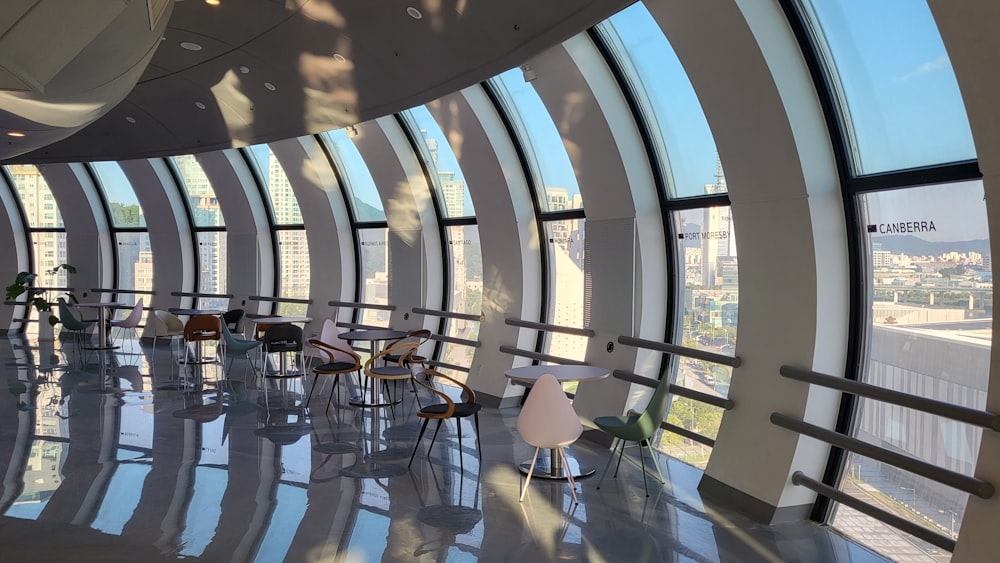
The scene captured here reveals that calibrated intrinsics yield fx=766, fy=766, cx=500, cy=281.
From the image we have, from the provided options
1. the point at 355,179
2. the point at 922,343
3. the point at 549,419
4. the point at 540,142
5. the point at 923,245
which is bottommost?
the point at 549,419

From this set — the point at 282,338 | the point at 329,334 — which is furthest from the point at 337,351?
the point at 282,338

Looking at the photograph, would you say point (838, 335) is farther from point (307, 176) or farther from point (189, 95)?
A: point (307, 176)

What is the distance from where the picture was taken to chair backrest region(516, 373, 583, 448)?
19.6ft

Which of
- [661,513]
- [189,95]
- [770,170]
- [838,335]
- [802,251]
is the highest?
[189,95]

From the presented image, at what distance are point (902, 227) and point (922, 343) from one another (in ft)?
2.57

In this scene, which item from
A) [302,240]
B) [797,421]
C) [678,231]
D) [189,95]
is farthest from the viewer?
[302,240]

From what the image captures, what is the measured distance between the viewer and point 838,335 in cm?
548

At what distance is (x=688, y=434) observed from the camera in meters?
6.88

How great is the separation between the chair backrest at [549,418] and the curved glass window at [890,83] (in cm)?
272

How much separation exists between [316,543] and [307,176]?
8.91 metres

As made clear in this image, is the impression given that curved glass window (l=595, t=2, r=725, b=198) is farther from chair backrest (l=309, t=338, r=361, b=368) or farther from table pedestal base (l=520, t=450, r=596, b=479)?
chair backrest (l=309, t=338, r=361, b=368)

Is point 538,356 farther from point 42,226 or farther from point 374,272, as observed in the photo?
point 42,226

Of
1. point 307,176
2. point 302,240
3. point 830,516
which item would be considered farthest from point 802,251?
point 302,240

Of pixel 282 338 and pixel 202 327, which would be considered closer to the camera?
pixel 282 338
